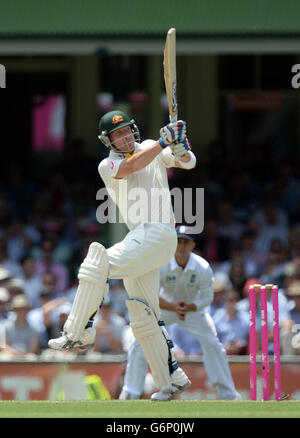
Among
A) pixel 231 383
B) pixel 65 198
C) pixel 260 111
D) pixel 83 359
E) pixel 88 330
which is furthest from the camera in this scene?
pixel 260 111

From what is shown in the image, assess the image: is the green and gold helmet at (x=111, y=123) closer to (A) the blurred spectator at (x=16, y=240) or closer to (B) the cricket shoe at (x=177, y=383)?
(B) the cricket shoe at (x=177, y=383)

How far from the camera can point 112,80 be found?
34.5 feet

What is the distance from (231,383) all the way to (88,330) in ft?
6.84

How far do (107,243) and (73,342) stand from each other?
4.71m

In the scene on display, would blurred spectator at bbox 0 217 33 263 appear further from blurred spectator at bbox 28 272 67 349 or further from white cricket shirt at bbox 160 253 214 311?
white cricket shirt at bbox 160 253 214 311

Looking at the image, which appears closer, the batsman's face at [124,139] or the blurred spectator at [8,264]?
the batsman's face at [124,139]

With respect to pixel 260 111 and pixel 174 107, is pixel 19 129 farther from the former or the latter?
pixel 174 107

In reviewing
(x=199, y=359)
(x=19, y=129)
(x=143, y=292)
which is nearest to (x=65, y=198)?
(x=19, y=129)

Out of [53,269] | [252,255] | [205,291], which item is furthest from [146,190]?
[252,255]

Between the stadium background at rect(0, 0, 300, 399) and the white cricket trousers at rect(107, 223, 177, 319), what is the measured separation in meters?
2.23

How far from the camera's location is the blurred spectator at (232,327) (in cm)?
953

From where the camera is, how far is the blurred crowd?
9.64 metres

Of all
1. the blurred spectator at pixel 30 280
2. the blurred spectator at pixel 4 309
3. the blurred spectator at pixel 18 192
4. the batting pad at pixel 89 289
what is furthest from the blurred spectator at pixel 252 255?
the batting pad at pixel 89 289

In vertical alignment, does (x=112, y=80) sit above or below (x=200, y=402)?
above
